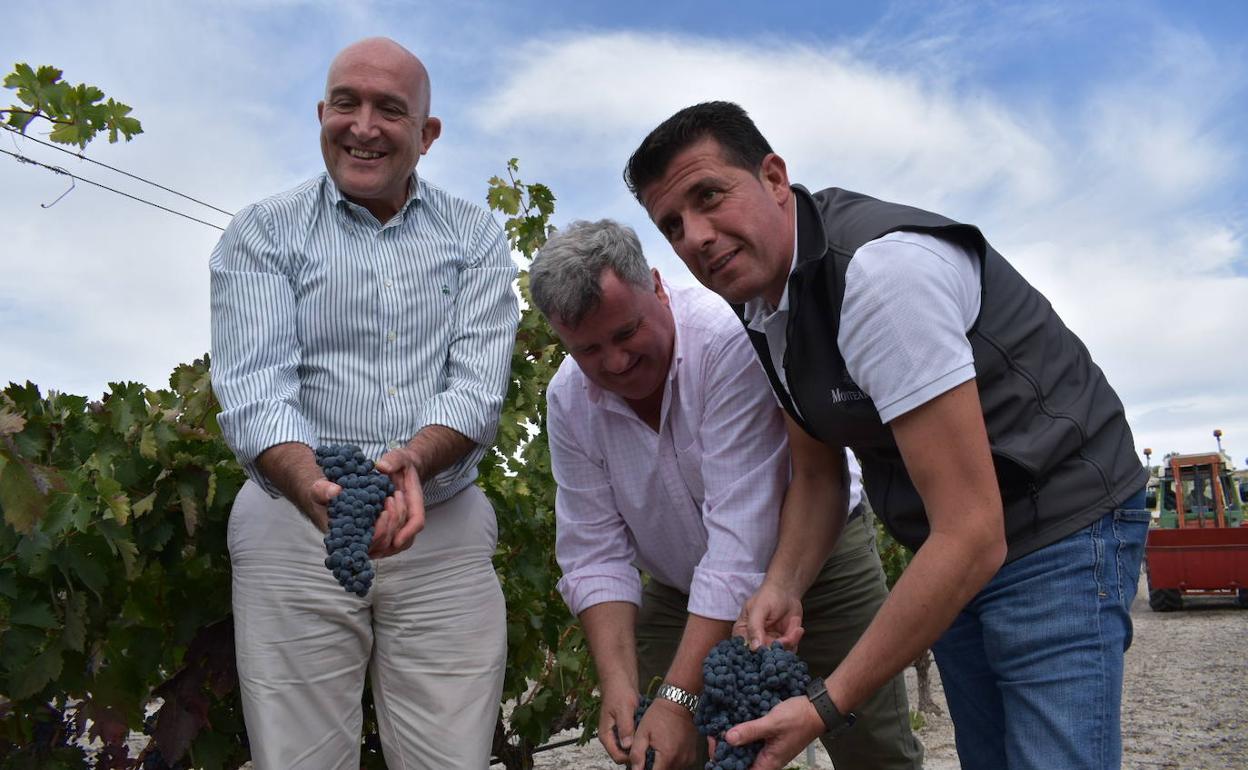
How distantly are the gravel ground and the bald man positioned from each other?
11.8 ft

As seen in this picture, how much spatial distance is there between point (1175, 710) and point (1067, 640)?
747 centimetres

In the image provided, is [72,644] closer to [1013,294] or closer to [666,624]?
[666,624]

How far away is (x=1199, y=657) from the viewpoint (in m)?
11.4

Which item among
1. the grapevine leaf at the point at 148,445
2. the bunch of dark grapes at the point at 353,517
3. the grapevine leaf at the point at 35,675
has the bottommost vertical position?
the grapevine leaf at the point at 35,675

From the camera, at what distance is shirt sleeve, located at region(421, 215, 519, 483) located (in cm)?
252

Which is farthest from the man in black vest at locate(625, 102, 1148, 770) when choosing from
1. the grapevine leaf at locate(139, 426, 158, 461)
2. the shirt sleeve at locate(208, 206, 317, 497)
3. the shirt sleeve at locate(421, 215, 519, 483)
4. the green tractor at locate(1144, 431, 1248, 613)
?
the green tractor at locate(1144, 431, 1248, 613)

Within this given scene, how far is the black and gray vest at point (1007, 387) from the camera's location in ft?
6.58

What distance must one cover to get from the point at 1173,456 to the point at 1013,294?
18286 mm

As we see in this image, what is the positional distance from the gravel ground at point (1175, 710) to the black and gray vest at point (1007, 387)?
14.2 ft

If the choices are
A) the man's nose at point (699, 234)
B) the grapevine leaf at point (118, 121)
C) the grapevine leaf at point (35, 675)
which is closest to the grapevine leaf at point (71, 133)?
the grapevine leaf at point (118, 121)

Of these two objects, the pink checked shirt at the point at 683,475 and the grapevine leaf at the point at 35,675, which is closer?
Result: the pink checked shirt at the point at 683,475

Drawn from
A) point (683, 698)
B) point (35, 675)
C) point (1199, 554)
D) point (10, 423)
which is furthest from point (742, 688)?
point (1199, 554)

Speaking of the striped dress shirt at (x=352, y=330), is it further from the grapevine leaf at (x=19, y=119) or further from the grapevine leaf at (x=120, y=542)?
the grapevine leaf at (x=19, y=119)

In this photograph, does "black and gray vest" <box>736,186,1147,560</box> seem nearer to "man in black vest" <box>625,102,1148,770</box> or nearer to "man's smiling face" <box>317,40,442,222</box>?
"man in black vest" <box>625,102,1148,770</box>
